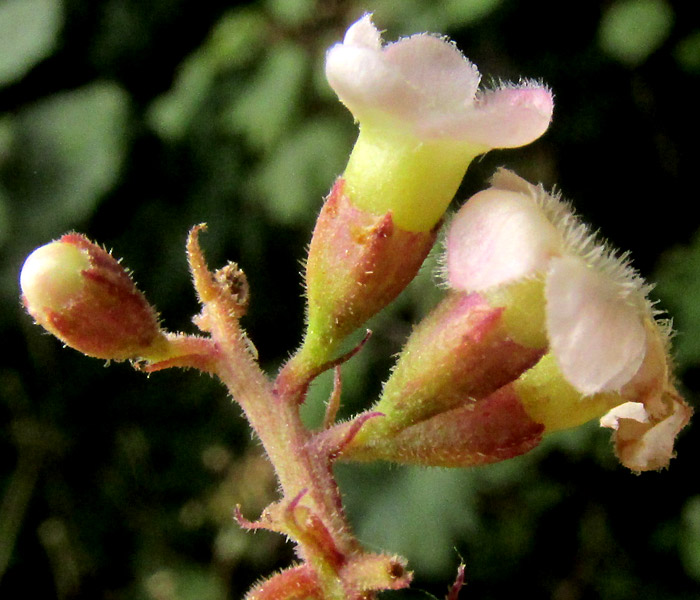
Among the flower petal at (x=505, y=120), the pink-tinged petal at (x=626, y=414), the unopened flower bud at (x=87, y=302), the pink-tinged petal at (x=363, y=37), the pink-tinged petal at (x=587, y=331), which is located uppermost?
the pink-tinged petal at (x=363, y=37)

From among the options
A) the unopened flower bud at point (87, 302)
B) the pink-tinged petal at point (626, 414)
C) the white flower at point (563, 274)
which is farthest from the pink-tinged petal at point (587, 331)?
the unopened flower bud at point (87, 302)

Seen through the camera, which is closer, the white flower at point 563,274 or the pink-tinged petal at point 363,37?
the white flower at point 563,274

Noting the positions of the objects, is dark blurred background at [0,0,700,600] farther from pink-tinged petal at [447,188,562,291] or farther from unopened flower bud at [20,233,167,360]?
pink-tinged petal at [447,188,562,291]

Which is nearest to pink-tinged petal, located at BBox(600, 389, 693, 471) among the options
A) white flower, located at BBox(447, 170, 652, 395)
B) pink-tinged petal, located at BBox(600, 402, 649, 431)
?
pink-tinged petal, located at BBox(600, 402, 649, 431)

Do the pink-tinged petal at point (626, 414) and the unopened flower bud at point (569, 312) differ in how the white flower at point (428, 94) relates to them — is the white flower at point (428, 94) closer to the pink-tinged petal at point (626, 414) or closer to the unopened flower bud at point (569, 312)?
the unopened flower bud at point (569, 312)

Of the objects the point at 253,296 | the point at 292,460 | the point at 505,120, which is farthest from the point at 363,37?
the point at 253,296

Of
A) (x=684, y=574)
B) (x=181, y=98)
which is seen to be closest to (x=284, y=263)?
(x=181, y=98)
